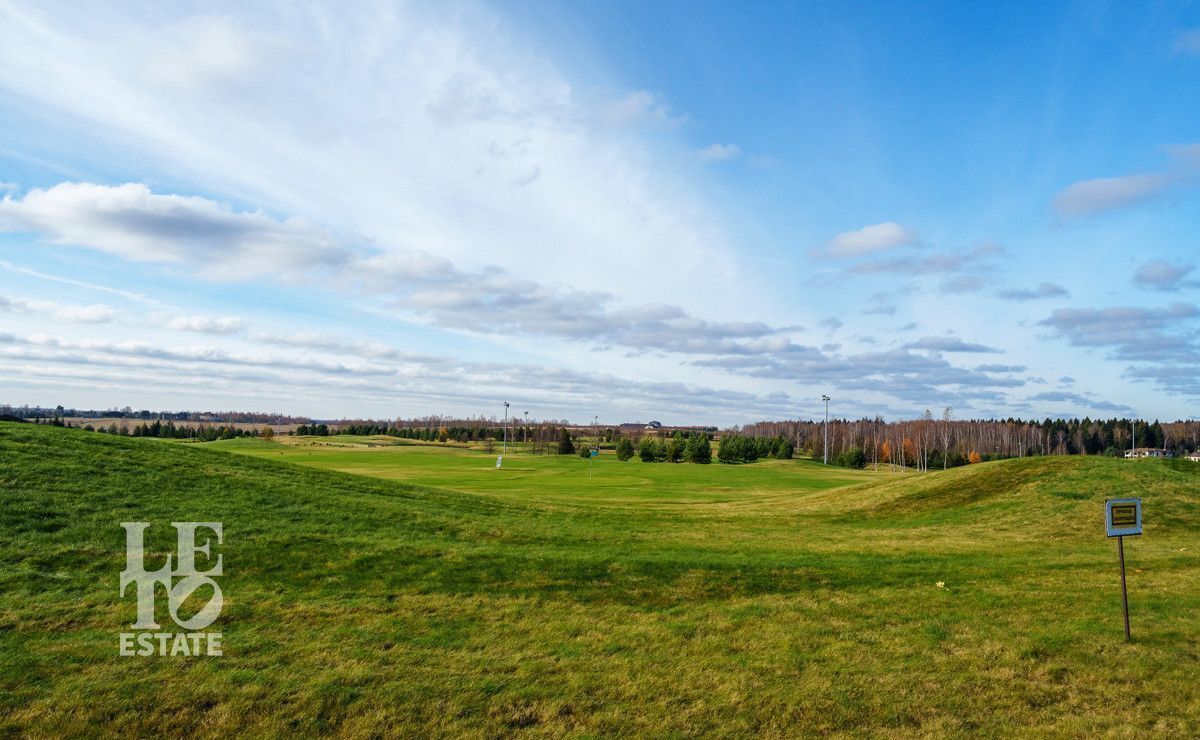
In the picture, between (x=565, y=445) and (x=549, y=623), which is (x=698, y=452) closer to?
(x=565, y=445)

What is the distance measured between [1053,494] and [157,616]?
30828 millimetres

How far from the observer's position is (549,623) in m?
11.1

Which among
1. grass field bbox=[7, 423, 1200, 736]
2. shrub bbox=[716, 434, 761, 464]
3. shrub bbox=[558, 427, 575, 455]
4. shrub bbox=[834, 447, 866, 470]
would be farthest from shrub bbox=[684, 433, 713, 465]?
grass field bbox=[7, 423, 1200, 736]

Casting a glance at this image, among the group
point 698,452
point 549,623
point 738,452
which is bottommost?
point 738,452

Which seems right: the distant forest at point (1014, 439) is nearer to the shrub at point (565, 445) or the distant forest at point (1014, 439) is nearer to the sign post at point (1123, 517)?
the shrub at point (565, 445)

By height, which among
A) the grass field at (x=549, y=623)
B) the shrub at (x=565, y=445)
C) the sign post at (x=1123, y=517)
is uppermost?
the sign post at (x=1123, y=517)

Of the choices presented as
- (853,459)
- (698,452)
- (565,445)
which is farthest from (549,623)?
(565,445)

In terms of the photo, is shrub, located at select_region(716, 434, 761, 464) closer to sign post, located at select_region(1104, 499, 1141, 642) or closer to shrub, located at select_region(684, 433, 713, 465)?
shrub, located at select_region(684, 433, 713, 465)

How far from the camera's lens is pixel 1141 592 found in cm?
1383

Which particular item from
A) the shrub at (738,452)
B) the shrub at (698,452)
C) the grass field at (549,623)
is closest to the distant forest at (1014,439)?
the shrub at (738,452)

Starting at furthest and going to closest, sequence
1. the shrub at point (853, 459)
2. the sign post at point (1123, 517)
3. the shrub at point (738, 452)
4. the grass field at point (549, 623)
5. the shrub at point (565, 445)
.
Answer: the shrub at point (565, 445), the shrub at point (738, 452), the shrub at point (853, 459), the sign post at point (1123, 517), the grass field at point (549, 623)

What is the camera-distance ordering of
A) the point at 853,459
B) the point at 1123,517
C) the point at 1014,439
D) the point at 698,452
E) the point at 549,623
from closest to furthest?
the point at 549,623 < the point at 1123,517 < the point at 853,459 < the point at 698,452 < the point at 1014,439

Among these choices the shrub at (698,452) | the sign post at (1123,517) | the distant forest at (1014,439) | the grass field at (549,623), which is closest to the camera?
the grass field at (549,623)

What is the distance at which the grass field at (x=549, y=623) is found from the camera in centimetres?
775
